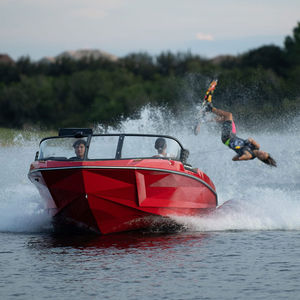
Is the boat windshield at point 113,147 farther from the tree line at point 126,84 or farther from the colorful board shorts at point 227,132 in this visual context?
the tree line at point 126,84

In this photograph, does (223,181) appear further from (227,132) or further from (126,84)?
(126,84)

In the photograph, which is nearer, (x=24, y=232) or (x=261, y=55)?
(x=24, y=232)

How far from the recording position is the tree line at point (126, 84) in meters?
49.2

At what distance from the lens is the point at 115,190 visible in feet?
35.6

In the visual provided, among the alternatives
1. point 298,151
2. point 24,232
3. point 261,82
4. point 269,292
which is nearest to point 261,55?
point 261,82

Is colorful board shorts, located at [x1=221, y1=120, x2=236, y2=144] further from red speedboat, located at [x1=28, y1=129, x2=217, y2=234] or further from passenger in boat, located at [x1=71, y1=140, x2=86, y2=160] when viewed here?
passenger in boat, located at [x1=71, y1=140, x2=86, y2=160]

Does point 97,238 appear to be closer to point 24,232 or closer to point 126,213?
point 126,213

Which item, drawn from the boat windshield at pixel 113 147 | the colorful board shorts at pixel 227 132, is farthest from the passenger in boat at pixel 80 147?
the colorful board shorts at pixel 227 132

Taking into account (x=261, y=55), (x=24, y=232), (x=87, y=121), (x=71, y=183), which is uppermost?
(x=261, y=55)

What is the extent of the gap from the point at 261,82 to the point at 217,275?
41.4 metres

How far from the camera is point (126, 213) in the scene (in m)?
11.3

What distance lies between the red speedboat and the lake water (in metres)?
0.42

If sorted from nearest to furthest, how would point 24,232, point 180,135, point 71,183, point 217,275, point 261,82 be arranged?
point 217,275
point 71,183
point 24,232
point 180,135
point 261,82

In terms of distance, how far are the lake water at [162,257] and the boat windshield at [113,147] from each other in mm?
1429
